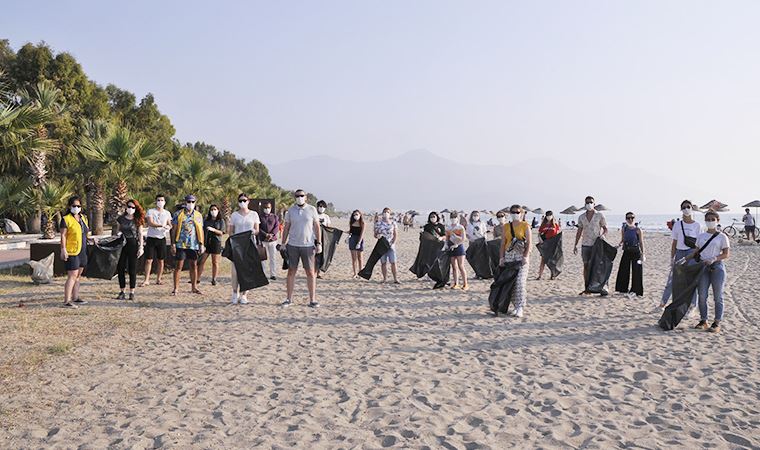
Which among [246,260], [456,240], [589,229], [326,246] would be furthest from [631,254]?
[246,260]

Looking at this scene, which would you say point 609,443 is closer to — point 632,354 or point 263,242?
point 632,354

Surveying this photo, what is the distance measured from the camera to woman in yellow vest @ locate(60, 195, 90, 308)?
823cm

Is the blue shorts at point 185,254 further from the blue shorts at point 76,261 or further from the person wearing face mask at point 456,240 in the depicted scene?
the person wearing face mask at point 456,240

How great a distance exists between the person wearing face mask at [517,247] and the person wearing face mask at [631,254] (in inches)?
95.2

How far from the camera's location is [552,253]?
13.4 metres

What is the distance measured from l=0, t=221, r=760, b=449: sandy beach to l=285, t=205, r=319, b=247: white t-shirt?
3.71 feet

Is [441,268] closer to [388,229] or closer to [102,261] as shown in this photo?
[388,229]

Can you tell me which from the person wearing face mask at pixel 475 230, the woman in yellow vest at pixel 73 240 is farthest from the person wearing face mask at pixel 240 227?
the person wearing face mask at pixel 475 230

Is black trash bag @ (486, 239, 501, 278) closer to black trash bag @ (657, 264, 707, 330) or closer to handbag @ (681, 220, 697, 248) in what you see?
handbag @ (681, 220, 697, 248)

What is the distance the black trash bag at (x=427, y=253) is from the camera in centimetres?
1179

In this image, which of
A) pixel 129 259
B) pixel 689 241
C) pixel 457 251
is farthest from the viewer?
pixel 457 251

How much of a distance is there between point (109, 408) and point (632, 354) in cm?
552

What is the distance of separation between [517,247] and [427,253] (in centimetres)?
370

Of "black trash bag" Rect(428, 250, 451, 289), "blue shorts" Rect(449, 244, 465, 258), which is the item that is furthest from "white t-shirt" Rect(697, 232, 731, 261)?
"black trash bag" Rect(428, 250, 451, 289)
